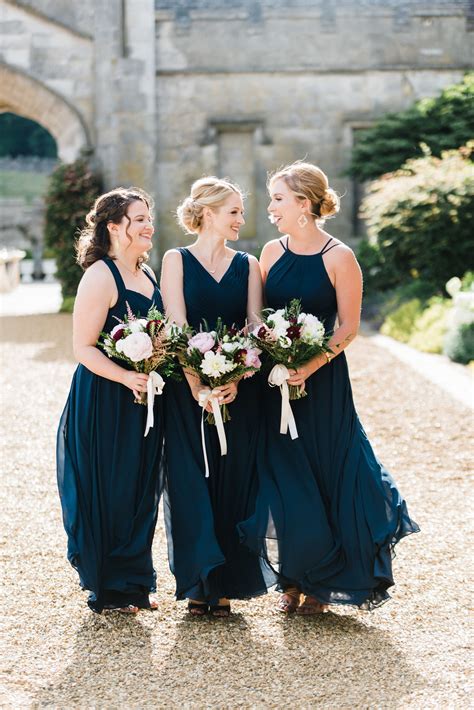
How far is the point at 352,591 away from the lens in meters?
3.86

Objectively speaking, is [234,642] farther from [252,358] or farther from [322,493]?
[252,358]

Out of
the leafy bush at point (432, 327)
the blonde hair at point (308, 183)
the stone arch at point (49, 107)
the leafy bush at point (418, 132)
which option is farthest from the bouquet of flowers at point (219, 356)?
the stone arch at point (49, 107)

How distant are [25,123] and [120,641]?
50046mm

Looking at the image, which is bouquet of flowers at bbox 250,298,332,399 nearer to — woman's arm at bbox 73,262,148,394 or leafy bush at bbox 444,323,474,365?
woman's arm at bbox 73,262,148,394

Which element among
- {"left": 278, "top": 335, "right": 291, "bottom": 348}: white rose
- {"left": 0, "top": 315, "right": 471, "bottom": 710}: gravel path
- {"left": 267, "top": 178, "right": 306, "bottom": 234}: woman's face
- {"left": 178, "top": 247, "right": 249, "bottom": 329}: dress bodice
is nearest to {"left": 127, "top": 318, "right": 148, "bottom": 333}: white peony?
{"left": 178, "top": 247, "right": 249, "bottom": 329}: dress bodice

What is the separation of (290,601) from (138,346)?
1190mm

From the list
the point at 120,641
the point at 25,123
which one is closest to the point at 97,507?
the point at 120,641

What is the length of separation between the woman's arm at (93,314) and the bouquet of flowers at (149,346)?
0.08 m

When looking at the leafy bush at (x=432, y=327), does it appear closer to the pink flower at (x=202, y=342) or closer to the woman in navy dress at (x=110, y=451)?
the woman in navy dress at (x=110, y=451)

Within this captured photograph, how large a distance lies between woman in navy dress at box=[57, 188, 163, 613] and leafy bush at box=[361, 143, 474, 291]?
9.26 metres

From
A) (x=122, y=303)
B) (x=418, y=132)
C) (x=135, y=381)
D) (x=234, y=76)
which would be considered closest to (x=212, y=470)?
(x=135, y=381)

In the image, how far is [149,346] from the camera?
3.69m

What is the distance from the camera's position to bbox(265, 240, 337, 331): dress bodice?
402 centimetres

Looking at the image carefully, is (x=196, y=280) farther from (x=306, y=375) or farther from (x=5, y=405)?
(x=5, y=405)
